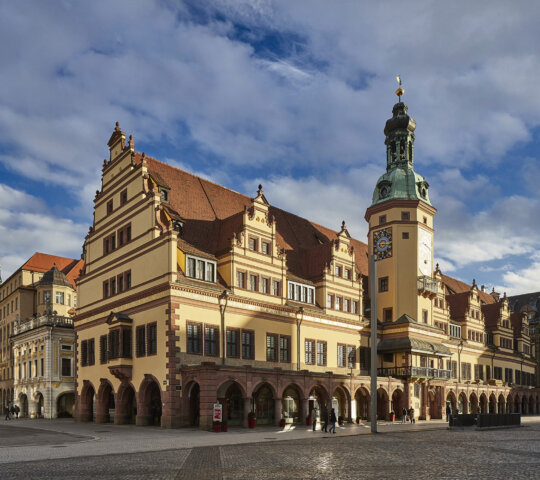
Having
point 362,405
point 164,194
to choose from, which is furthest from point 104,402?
point 362,405

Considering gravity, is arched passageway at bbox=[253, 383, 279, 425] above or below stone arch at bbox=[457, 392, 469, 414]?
above

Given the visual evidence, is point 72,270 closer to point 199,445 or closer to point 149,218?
point 149,218

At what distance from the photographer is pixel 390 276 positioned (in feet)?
203

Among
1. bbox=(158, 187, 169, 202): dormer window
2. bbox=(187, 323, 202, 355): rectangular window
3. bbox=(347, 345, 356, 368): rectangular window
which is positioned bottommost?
bbox=(347, 345, 356, 368): rectangular window

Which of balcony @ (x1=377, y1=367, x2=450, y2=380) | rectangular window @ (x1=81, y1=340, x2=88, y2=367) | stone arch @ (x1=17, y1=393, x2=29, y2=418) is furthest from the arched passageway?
stone arch @ (x1=17, y1=393, x2=29, y2=418)

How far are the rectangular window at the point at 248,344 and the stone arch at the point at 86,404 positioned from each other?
14469 mm

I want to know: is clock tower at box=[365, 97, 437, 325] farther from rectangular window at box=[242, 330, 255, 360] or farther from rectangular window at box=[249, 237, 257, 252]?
rectangular window at box=[242, 330, 255, 360]

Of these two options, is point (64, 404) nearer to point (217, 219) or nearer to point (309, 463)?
point (217, 219)

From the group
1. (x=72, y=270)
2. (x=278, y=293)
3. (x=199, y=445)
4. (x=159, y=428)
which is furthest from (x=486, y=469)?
(x=72, y=270)

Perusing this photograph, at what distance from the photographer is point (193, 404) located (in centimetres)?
4278

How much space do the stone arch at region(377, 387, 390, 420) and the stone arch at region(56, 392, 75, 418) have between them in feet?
110

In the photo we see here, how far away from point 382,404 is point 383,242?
16.2 m

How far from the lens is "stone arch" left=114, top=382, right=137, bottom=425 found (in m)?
45.6

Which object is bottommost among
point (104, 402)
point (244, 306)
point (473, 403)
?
point (473, 403)
